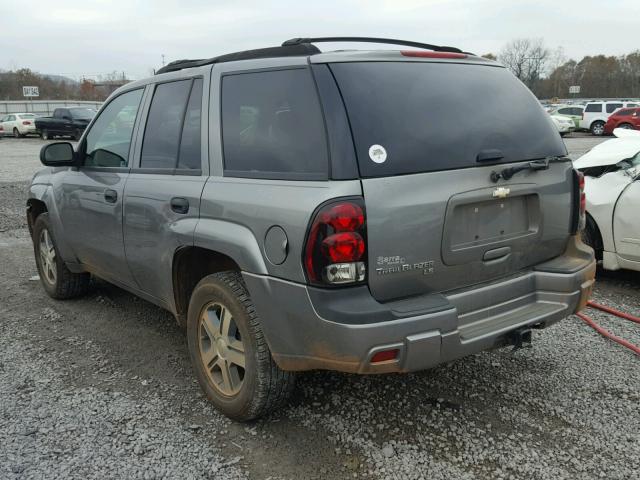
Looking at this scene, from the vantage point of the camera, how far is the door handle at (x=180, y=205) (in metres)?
3.12

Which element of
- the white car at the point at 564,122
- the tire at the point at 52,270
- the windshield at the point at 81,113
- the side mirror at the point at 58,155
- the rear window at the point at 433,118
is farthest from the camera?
the white car at the point at 564,122

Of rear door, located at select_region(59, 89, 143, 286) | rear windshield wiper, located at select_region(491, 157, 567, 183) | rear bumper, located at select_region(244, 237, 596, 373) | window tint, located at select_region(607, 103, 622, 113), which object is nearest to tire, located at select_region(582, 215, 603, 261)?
rear windshield wiper, located at select_region(491, 157, 567, 183)

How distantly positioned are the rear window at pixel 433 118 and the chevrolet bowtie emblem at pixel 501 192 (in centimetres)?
15

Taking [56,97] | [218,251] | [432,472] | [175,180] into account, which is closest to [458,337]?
[432,472]

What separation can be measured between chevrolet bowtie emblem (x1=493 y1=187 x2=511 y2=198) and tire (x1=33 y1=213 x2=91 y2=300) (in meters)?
3.70

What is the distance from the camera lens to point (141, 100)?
382 cm

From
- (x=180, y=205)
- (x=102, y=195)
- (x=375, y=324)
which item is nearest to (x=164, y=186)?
(x=180, y=205)

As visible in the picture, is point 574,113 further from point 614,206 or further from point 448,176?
point 448,176

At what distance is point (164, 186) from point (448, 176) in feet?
5.43

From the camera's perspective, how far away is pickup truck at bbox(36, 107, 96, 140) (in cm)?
2852

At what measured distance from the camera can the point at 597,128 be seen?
101 feet

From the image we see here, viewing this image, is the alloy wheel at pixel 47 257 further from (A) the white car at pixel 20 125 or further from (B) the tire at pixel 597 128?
(A) the white car at pixel 20 125

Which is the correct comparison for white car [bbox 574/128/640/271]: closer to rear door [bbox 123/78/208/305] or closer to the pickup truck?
rear door [bbox 123/78/208/305]

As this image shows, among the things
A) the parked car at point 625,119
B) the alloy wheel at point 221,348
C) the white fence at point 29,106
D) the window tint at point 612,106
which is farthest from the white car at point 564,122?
the white fence at point 29,106
